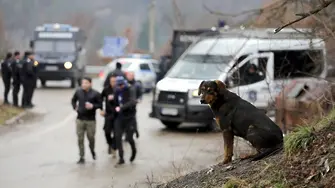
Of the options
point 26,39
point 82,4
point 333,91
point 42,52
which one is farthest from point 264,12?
point 82,4

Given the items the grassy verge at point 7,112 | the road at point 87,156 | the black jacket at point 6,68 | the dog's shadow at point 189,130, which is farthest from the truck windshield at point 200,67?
the black jacket at point 6,68

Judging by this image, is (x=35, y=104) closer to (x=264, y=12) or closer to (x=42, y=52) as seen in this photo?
(x=42, y=52)

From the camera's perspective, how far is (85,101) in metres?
12.5

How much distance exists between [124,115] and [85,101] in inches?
29.3

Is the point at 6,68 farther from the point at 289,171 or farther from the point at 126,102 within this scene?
the point at 289,171

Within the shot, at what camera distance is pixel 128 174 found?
1125 centimetres

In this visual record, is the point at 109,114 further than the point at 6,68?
No

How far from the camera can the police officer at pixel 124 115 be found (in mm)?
12359

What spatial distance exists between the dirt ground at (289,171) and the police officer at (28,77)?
14614 millimetres

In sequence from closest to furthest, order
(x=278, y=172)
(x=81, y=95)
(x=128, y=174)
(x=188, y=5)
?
1. (x=278, y=172)
2. (x=128, y=174)
3. (x=81, y=95)
4. (x=188, y=5)

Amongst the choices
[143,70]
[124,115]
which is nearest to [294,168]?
[124,115]

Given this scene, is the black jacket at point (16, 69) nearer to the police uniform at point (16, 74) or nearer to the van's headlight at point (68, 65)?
the police uniform at point (16, 74)

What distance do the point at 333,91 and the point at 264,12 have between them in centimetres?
296

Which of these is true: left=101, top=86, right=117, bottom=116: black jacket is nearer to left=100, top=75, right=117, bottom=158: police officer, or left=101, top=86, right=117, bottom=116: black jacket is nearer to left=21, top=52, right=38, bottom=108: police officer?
left=100, top=75, right=117, bottom=158: police officer
